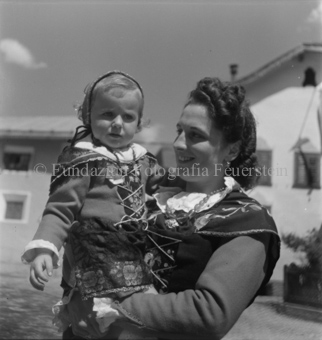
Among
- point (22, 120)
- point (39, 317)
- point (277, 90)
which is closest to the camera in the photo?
point (39, 317)

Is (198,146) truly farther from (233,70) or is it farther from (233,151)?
(233,70)

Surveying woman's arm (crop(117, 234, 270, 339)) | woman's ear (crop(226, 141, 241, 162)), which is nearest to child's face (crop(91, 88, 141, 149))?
woman's ear (crop(226, 141, 241, 162))

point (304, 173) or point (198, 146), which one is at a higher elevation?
point (304, 173)

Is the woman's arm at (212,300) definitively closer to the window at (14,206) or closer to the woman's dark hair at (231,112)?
the woman's dark hair at (231,112)

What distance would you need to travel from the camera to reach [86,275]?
1.32 m

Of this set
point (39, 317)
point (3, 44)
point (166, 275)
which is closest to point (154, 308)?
point (166, 275)

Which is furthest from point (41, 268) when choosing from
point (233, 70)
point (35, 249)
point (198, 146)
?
point (233, 70)

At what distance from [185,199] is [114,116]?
1.09 feet

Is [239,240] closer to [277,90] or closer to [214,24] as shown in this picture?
[214,24]

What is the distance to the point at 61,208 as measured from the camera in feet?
4.59

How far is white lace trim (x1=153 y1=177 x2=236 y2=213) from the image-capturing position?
4.68 feet

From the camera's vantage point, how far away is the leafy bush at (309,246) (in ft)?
10.0

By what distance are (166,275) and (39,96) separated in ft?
3.93

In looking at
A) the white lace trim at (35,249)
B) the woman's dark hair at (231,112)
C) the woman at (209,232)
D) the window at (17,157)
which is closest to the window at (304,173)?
the window at (17,157)
